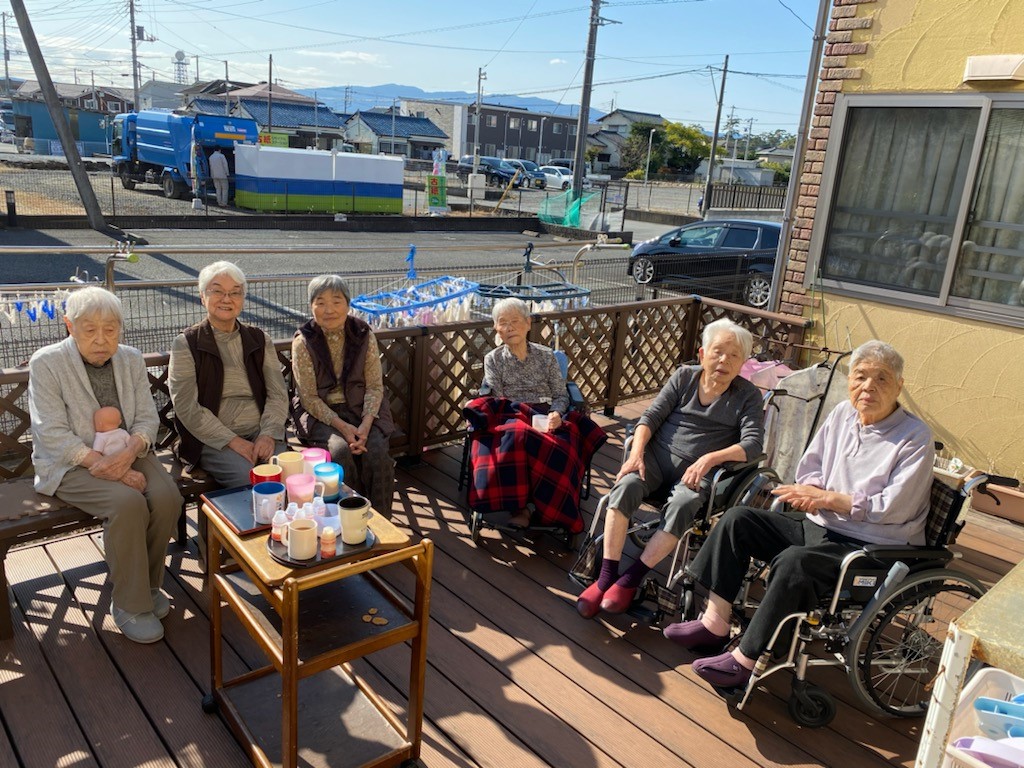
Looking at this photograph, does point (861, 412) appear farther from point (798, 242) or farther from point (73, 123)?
point (73, 123)

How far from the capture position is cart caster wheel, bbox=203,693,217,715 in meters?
2.18

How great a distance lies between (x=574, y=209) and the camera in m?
19.4

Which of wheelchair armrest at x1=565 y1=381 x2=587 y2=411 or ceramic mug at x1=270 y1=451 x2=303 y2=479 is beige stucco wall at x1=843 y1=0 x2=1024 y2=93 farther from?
ceramic mug at x1=270 y1=451 x2=303 y2=479

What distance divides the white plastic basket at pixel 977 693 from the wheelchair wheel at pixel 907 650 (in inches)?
33.1

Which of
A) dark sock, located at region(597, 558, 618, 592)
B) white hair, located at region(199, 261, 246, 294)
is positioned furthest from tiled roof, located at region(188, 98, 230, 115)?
dark sock, located at region(597, 558, 618, 592)

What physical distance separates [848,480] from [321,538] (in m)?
1.78

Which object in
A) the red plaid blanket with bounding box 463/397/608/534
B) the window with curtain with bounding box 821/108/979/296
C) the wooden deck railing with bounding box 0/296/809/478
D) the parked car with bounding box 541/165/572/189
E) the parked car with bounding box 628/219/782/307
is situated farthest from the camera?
the parked car with bounding box 541/165/572/189

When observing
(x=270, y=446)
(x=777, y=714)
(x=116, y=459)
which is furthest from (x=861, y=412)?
(x=116, y=459)

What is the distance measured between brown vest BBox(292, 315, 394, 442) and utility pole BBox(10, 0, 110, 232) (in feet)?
40.0

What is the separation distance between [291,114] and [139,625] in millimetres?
44031

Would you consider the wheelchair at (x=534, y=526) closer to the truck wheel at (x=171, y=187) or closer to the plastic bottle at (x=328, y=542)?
the plastic bottle at (x=328, y=542)

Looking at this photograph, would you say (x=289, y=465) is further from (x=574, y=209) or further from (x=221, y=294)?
(x=574, y=209)

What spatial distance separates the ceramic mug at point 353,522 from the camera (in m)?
1.92

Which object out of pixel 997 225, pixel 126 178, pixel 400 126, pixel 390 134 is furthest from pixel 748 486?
pixel 400 126
